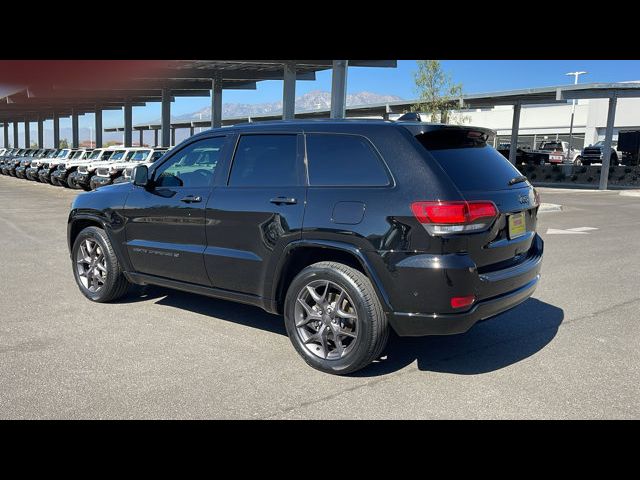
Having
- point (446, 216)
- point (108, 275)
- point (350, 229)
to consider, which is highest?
point (446, 216)

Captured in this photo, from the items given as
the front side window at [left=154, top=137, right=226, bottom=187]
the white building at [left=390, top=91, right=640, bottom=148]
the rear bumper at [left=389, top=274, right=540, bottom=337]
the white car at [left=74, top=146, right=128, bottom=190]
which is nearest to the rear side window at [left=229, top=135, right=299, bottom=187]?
the front side window at [left=154, top=137, right=226, bottom=187]

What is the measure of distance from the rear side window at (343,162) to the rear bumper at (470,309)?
0.84m

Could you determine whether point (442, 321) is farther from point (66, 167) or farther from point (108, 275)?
point (66, 167)

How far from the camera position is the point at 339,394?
373cm

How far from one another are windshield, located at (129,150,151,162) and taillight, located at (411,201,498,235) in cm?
1689

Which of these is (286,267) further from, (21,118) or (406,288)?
(21,118)

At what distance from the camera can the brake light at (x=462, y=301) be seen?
365 centimetres

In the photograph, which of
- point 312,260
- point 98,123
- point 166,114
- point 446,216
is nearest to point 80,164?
point 166,114

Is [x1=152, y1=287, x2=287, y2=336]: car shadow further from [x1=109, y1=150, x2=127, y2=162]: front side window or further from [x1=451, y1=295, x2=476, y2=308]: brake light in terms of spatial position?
[x1=109, y1=150, x2=127, y2=162]: front side window

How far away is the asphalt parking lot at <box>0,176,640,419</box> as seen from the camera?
3520 millimetres

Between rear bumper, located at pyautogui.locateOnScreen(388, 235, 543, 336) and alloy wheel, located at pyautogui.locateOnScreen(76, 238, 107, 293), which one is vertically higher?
rear bumper, located at pyautogui.locateOnScreen(388, 235, 543, 336)

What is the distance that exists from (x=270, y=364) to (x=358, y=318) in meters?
0.82

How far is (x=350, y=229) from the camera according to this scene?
12.8 ft

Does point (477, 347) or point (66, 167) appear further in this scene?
point (66, 167)
